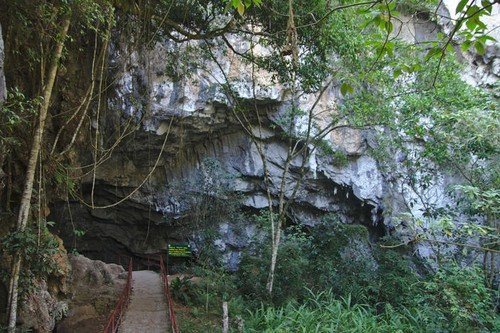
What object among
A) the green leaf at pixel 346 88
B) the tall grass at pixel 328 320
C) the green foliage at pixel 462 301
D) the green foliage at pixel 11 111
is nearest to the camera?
the green leaf at pixel 346 88

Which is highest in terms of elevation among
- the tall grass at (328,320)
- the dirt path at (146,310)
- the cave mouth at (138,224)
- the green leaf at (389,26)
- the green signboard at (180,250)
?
the green leaf at (389,26)

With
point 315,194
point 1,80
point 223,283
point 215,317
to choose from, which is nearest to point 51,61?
point 1,80

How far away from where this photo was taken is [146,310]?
779cm

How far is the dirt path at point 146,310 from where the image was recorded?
22.5ft

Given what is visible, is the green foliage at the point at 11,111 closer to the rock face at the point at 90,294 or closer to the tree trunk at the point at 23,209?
the tree trunk at the point at 23,209

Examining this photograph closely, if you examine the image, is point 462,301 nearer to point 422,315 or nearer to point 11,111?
point 422,315

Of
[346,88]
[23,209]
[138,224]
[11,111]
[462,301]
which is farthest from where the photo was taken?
[138,224]

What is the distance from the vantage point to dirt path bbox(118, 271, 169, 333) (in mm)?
6848

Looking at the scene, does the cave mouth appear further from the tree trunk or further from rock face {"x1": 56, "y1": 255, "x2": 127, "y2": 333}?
the tree trunk

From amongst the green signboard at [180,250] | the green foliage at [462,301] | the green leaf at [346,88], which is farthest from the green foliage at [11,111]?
the green signboard at [180,250]

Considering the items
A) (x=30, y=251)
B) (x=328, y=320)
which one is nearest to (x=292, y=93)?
(x=328, y=320)

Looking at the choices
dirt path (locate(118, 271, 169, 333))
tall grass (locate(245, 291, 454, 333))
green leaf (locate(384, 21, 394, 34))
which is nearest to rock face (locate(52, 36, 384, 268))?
dirt path (locate(118, 271, 169, 333))

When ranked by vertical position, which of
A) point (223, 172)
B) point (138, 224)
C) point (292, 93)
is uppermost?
point (292, 93)

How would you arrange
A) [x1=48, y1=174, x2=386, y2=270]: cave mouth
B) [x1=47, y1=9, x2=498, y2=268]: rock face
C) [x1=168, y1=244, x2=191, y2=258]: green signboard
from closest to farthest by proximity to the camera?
1. [x1=168, y1=244, x2=191, y2=258]: green signboard
2. [x1=47, y1=9, x2=498, y2=268]: rock face
3. [x1=48, y1=174, x2=386, y2=270]: cave mouth
